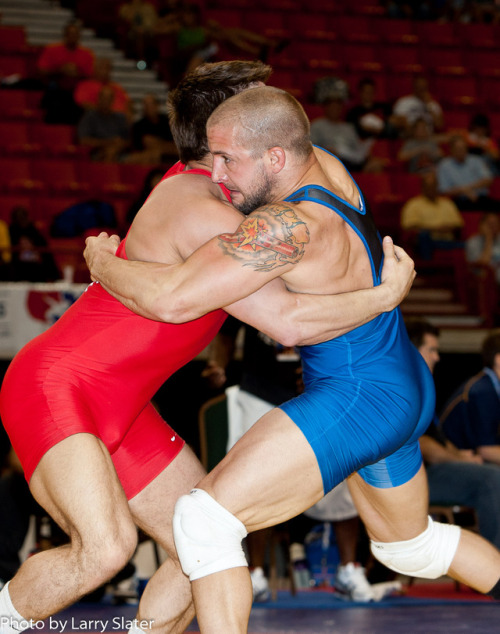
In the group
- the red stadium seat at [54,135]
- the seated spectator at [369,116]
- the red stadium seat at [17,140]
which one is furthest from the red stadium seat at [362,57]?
the red stadium seat at [17,140]

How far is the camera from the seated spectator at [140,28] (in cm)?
1070

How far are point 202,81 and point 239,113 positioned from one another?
0.33 m

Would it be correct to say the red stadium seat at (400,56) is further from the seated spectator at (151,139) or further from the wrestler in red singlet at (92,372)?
the wrestler in red singlet at (92,372)

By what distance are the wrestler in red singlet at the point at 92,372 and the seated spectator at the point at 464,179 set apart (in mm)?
7234

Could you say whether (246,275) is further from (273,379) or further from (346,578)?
(346,578)

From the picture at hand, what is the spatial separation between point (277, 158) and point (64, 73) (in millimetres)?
7693

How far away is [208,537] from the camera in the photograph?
7.27 ft

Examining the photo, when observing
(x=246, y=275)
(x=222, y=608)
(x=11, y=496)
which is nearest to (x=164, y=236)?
(x=246, y=275)

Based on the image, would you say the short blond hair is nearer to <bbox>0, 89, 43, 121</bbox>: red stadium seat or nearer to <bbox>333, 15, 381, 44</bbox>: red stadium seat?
<bbox>0, 89, 43, 121</bbox>: red stadium seat

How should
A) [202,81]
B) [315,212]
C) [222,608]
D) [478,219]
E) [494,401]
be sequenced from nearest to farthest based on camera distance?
1. [222,608]
2. [315,212]
3. [202,81]
4. [494,401]
5. [478,219]

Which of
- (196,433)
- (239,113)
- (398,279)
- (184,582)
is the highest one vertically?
(239,113)

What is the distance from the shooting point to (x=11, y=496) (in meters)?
4.82

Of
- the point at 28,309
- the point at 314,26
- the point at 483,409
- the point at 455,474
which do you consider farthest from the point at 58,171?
the point at 455,474

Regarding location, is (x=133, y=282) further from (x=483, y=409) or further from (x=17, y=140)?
(x=17, y=140)
